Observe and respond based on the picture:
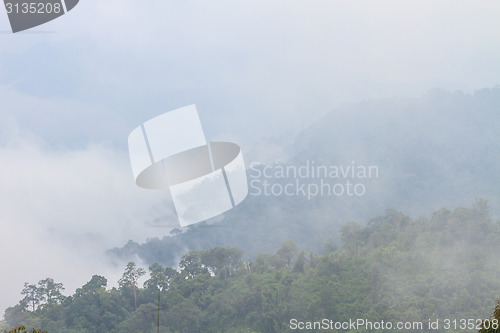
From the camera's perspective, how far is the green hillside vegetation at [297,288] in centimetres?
2098

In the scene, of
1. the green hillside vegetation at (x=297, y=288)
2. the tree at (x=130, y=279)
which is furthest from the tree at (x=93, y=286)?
the tree at (x=130, y=279)

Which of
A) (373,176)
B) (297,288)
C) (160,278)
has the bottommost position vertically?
(373,176)

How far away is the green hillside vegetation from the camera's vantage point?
20984 millimetres

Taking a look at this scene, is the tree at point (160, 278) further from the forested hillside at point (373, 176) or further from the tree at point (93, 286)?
the forested hillside at point (373, 176)

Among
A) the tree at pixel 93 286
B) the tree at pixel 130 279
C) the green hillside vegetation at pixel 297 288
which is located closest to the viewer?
the green hillside vegetation at pixel 297 288

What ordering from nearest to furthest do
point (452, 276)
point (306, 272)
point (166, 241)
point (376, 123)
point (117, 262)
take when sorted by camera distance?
point (452, 276)
point (306, 272)
point (117, 262)
point (166, 241)
point (376, 123)

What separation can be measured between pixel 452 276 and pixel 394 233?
15.8ft

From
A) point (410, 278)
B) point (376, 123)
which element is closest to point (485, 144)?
point (376, 123)

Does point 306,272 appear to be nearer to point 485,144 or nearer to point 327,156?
point 327,156

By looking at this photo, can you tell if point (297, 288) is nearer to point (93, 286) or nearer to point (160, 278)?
point (160, 278)

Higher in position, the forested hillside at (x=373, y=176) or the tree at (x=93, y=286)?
the tree at (x=93, y=286)

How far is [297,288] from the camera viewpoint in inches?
891

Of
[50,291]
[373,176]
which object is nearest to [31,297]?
[50,291]

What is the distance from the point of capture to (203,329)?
22.1 metres
